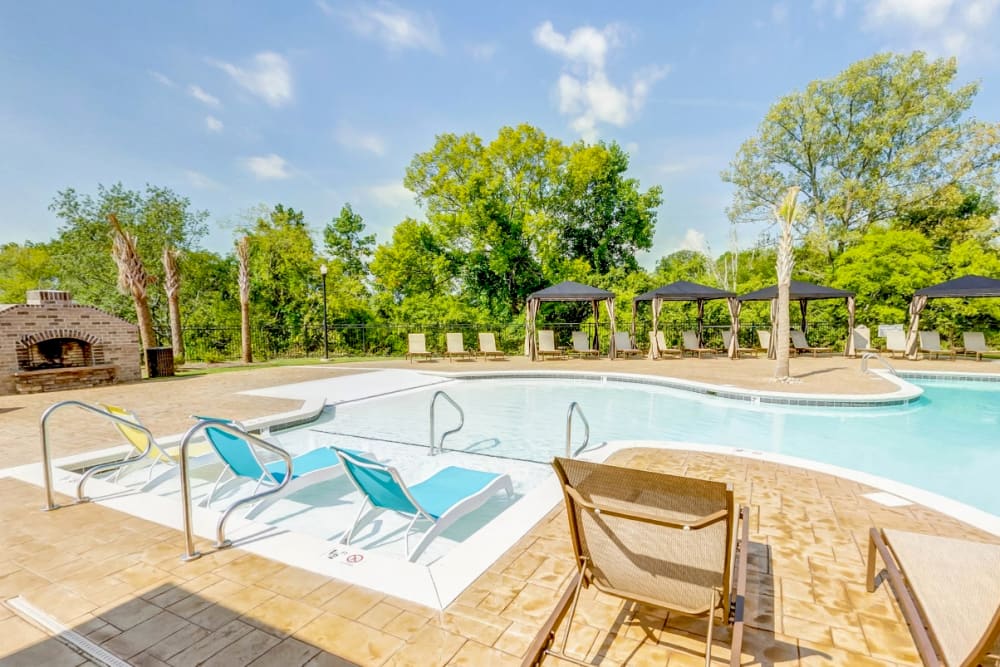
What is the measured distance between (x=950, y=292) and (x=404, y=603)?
56.1 ft

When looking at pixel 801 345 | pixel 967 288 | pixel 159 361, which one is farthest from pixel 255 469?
pixel 967 288

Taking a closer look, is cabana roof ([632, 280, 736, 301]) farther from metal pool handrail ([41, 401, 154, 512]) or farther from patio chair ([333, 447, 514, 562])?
metal pool handrail ([41, 401, 154, 512])

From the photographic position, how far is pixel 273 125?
19.4 meters

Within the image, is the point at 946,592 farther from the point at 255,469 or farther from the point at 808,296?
the point at 808,296

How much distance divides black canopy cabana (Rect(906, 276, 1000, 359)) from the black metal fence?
331 centimetres

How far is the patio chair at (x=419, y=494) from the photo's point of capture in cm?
303

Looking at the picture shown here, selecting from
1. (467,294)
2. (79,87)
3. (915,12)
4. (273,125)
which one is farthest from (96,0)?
(915,12)

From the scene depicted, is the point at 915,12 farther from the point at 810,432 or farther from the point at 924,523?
the point at 924,523

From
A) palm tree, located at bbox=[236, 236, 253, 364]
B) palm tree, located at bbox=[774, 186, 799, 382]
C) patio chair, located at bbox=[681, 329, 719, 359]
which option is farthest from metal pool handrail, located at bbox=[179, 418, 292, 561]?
patio chair, located at bbox=[681, 329, 719, 359]

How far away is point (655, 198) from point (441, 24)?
13117 mm

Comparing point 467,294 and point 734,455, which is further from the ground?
point 467,294

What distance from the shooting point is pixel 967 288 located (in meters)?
12.4

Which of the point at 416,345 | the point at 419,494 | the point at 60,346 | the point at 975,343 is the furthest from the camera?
the point at 416,345

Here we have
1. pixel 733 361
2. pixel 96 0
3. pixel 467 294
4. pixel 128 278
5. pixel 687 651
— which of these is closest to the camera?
pixel 687 651
